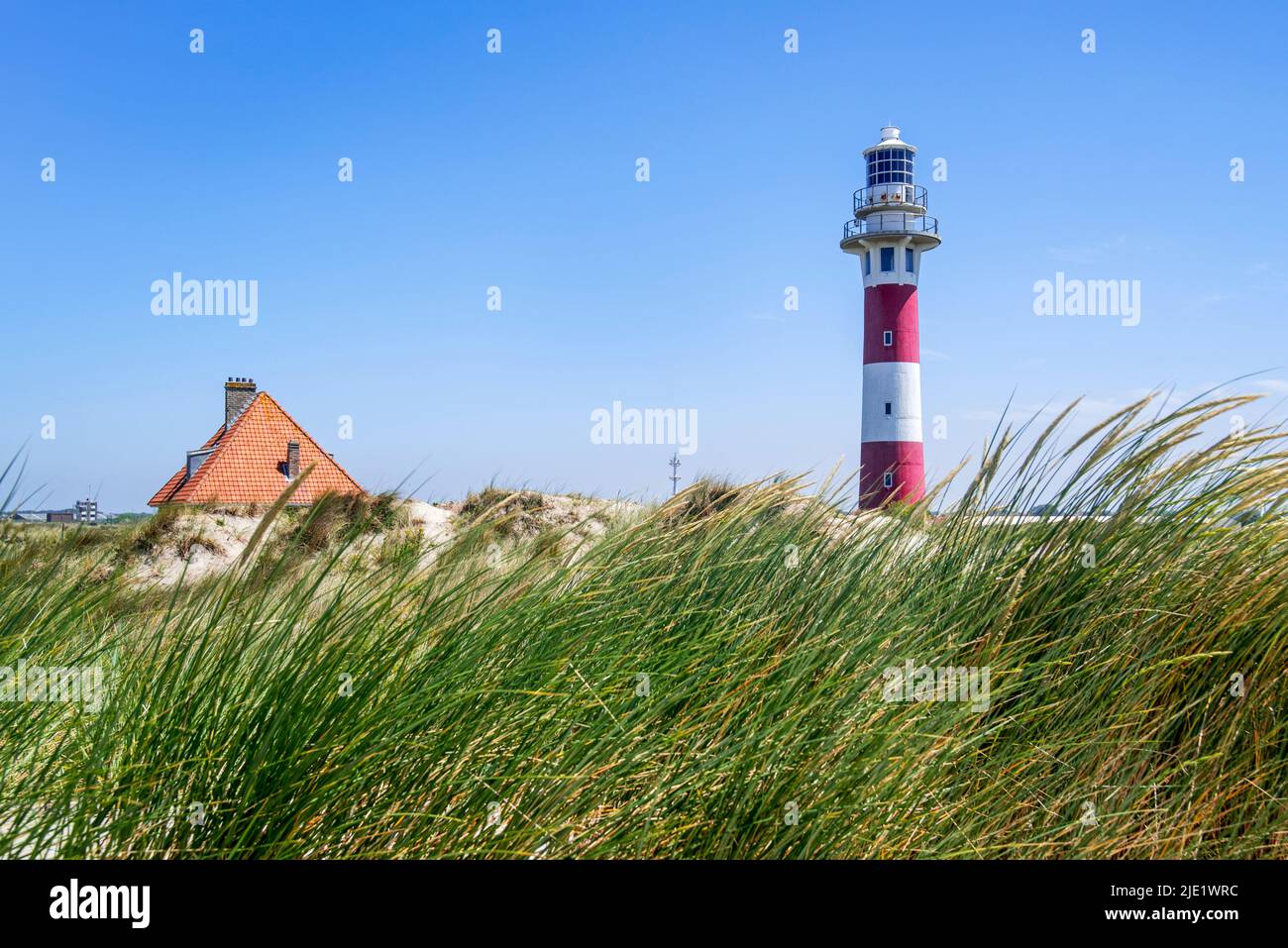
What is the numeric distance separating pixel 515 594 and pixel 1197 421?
9.20 feet

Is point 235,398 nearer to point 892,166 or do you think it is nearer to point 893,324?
point 893,324

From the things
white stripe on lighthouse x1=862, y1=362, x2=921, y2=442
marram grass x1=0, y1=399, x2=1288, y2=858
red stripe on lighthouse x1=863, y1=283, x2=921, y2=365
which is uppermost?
red stripe on lighthouse x1=863, y1=283, x2=921, y2=365

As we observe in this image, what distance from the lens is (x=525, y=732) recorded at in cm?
244

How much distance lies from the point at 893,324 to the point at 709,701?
2518 centimetres

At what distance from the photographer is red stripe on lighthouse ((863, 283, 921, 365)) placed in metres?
26.0

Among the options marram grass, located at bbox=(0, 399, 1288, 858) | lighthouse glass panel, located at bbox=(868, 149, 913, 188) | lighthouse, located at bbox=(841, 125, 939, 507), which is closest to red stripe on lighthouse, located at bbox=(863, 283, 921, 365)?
lighthouse, located at bbox=(841, 125, 939, 507)

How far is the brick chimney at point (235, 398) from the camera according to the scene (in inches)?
982

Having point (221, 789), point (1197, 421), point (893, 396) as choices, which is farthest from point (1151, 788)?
point (893, 396)

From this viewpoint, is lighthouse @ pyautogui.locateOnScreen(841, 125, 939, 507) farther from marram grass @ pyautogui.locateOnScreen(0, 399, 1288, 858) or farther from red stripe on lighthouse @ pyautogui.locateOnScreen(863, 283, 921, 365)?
marram grass @ pyautogui.locateOnScreen(0, 399, 1288, 858)

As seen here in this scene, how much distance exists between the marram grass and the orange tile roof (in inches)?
795

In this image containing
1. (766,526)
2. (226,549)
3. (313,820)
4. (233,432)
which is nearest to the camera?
(313,820)
